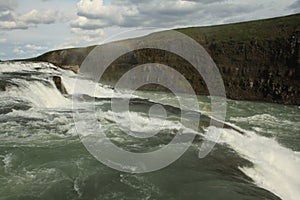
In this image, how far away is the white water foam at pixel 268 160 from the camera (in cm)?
1109

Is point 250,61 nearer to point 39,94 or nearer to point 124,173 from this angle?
point 39,94

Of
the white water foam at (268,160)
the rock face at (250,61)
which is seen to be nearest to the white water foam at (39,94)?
the white water foam at (268,160)

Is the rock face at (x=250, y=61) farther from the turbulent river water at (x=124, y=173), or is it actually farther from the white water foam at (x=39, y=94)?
the white water foam at (x=39, y=94)

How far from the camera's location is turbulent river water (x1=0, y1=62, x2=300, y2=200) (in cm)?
930

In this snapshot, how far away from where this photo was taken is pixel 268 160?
13.8 metres

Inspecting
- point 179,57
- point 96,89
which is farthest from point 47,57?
point 96,89

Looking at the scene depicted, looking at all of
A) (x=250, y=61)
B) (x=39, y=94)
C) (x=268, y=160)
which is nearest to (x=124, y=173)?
(x=268, y=160)

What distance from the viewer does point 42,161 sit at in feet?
36.8

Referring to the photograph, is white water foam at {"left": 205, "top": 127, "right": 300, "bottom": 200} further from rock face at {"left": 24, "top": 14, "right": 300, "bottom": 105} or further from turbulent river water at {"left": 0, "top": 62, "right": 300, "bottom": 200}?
rock face at {"left": 24, "top": 14, "right": 300, "bottom": 105}

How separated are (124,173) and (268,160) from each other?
648 cm

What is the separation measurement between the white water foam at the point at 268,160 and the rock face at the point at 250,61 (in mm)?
19947

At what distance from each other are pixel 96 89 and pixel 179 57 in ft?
55.1

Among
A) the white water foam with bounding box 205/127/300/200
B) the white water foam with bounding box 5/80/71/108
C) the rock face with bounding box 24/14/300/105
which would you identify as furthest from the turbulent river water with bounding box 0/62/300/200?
the rock face with bounding box 24/14/300/105

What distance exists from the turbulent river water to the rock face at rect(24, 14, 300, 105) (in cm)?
1707
